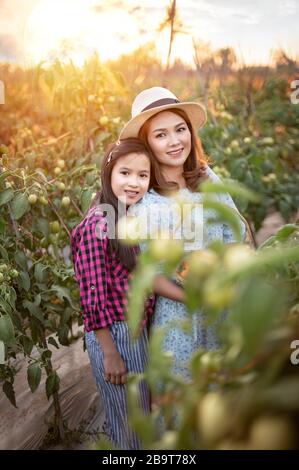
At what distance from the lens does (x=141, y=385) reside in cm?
144

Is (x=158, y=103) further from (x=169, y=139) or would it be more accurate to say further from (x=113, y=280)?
(x=113, y=280)

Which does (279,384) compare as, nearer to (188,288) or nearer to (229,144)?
(188,288)

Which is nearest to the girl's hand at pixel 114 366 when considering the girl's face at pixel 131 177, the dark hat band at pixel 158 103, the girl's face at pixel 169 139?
the girl's face at pixel 131 177

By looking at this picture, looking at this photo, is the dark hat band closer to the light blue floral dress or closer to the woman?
the woman

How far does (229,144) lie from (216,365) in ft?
9.41

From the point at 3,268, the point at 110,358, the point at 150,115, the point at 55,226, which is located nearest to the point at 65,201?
the point at 55,226

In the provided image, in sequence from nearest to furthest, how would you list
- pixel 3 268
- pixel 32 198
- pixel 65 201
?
pixel 3 268 < pixel 32 198 < pixel 65 201

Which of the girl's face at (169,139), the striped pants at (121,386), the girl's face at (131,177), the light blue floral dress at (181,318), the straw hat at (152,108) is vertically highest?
the straw hat at (152,108)

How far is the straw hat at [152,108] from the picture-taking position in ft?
4.93

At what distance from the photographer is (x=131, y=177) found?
4.68ft

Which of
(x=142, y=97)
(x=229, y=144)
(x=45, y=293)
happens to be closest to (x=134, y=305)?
(x=142, y=97)

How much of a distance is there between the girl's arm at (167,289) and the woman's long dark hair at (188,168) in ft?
0.81

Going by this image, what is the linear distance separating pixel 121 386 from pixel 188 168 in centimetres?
59

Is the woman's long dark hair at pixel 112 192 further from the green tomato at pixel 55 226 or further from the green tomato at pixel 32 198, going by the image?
the green tomato at pixel 55 226
